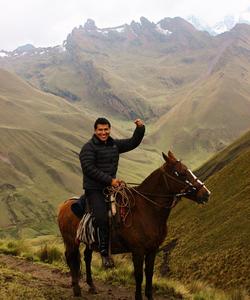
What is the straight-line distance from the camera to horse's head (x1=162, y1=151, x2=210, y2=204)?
12.7 meters

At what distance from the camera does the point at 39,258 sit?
19.8 metres

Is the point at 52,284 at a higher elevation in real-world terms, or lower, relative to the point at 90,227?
lower

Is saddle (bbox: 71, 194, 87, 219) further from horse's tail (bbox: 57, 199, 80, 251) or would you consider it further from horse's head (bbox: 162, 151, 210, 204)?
horse's head (bbox: 162, 151, 210, 204)

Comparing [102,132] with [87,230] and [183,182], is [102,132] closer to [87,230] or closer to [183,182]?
[183,182]

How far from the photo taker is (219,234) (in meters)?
23.5

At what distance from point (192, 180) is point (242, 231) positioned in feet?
35.2

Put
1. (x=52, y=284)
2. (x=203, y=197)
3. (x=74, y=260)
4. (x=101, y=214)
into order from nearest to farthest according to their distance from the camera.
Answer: (x=203, y=197)
(x=101, y=214)
(x=74, y=260)
(x=52, y=284)

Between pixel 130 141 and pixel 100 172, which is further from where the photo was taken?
pixel 130 141

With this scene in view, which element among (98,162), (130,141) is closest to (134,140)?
(130,141)

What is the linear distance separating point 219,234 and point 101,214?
12468 mm

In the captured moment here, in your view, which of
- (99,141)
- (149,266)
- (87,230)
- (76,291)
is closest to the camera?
(149,266)

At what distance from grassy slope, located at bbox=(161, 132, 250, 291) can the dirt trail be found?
5967mm

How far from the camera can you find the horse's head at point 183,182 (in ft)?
41.5

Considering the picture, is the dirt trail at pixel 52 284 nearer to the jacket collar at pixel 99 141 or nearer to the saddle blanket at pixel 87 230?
the saddle blanket at pixel 87 230
